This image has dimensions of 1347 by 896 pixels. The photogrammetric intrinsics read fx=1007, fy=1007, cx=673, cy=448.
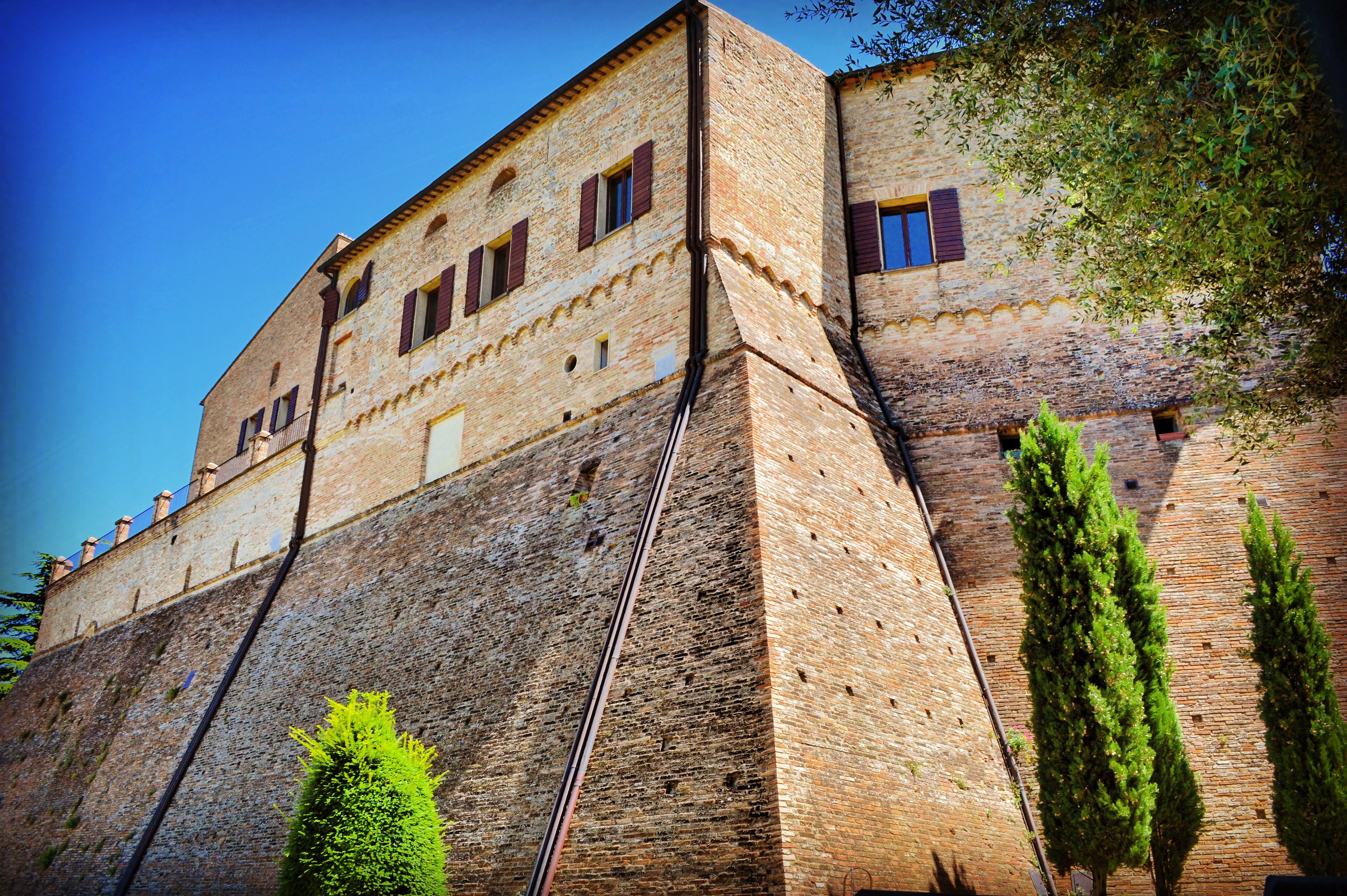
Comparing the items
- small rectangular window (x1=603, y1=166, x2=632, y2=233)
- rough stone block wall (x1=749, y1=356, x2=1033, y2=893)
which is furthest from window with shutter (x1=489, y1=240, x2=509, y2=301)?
rough stone block wall (x1=749, y1=356, x2=1033, y2=893)

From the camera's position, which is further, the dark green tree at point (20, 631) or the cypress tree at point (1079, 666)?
the dark green tree at point (20, 631)

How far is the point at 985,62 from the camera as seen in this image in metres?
8.62

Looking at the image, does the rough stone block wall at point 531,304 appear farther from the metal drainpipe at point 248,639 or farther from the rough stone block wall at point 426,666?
the rough stone block wall at point 426,666

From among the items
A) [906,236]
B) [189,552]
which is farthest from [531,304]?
[189,552]

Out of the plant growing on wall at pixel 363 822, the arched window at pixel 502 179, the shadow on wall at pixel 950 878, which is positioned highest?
the arched window at pixel 502 179

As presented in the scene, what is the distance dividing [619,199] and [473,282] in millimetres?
3287

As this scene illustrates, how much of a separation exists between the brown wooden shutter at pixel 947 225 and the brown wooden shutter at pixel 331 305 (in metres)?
12.3

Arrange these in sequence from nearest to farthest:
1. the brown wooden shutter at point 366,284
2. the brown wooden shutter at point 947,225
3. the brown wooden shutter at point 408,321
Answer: the brown wooden shutter at point 947,225, the brown wooden shutter at point 408,321, the brown wooden shutter at point 366,284

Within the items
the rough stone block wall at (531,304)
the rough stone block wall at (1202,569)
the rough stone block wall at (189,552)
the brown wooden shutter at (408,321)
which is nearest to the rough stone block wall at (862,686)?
the rough stone block wall at (1202,569)

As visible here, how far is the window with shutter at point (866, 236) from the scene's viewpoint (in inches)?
583

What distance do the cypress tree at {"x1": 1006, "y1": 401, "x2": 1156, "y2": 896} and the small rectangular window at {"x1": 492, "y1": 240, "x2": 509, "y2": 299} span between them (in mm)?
9667

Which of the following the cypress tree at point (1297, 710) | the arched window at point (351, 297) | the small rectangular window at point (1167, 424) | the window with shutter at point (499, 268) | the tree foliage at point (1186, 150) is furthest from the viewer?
the arched window at point (351, 297)

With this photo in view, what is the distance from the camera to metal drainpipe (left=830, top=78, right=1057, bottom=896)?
9672mm

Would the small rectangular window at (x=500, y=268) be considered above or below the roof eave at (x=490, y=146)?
below
